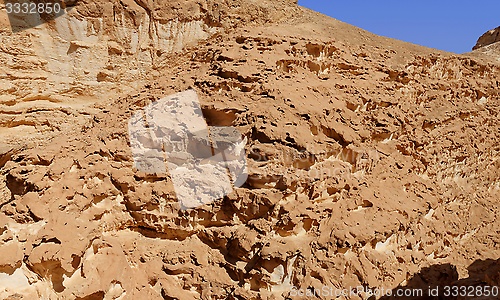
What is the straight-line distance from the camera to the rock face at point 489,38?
23231mm

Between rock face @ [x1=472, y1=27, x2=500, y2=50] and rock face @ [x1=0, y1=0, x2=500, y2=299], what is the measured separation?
580 inches

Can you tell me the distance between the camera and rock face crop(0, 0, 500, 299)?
607 centimetres

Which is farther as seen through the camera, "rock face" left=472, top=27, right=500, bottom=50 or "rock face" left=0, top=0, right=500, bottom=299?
"rock face" left=472, top=27, right=500, bottom=50

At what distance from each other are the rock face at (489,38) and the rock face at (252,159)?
14741 millimetres

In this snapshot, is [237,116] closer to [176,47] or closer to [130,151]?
[130,151]

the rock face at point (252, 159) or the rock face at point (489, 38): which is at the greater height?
the rock face at point (489, 38)

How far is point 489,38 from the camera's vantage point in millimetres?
23906

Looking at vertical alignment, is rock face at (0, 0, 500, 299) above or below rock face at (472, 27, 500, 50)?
below

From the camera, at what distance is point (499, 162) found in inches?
430

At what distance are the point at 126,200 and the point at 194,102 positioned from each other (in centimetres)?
229

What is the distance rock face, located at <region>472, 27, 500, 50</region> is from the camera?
23.2 meters

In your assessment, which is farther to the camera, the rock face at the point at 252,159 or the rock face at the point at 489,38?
the rock face at the point at 489,38

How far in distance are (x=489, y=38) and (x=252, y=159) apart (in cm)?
2383

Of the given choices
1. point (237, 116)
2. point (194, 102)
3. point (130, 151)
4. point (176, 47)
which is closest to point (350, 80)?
point (237, 116)
